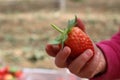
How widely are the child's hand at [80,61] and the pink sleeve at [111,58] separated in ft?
0.26

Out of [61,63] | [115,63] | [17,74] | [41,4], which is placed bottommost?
[41,4]

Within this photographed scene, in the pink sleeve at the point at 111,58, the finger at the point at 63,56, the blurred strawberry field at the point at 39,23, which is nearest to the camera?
the finger at the point at 63,56

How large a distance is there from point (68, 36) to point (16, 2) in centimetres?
639

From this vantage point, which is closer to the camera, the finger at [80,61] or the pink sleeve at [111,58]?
the finger at [80,61]

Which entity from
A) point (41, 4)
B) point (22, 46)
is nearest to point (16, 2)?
point (41, 4)

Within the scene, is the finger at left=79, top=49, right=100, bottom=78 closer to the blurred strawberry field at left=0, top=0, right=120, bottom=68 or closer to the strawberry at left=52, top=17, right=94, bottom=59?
the strawberry at left=52, top=17, right=94, bottom=59

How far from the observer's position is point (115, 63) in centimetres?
170

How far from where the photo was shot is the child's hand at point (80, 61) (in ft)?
4.55

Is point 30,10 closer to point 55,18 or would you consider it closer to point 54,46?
point 55,18

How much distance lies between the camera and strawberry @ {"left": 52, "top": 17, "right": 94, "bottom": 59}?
1392 mm

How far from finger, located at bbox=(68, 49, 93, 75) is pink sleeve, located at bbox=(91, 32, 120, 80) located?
184 millimetres

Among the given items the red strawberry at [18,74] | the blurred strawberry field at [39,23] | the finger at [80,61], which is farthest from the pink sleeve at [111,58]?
the blurred strawberry field at [39,23]

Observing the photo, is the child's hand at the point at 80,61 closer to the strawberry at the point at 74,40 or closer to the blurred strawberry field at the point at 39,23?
the strawberry at the point at 74,40

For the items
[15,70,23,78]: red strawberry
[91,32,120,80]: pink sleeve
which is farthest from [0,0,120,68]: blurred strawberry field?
[91,32,120,80]: pink sleeve
